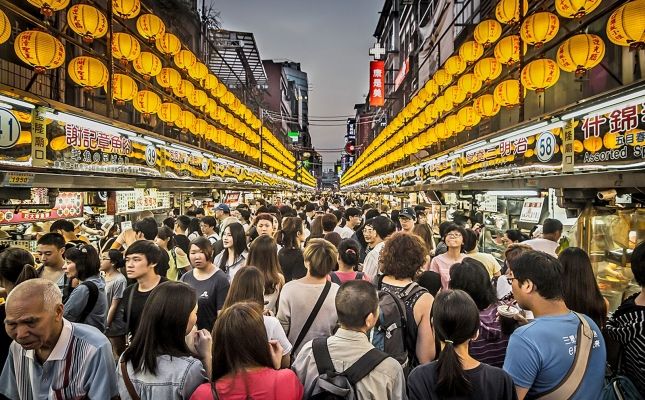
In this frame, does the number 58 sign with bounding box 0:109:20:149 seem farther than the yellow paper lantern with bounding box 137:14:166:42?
No

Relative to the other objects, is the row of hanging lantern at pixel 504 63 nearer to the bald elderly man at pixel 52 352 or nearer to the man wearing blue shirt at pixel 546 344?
the man wearing blue shirt at pixel 546 344

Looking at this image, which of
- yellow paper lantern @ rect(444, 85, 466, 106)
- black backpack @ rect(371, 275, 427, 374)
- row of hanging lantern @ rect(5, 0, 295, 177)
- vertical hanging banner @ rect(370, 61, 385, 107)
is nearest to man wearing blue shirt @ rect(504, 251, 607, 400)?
black backpack @ rect(371, 275, 427, 374)

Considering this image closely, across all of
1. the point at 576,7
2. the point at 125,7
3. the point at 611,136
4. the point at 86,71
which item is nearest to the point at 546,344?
the point at 611,136

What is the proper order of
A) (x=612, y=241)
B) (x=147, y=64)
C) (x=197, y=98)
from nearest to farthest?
(x=612, y=241), (x=147, y=64), (x=197, y=98)

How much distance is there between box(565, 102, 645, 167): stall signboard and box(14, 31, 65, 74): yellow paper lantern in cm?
837

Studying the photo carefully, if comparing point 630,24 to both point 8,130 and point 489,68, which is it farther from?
point 8,130

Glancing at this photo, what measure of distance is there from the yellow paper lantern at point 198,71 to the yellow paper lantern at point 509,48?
27.7 ft

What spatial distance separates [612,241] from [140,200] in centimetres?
1298

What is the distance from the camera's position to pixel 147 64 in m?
10.4

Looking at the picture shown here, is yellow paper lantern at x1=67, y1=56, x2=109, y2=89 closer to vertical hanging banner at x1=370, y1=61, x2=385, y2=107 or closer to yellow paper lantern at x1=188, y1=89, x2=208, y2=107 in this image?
yellow paper lantern at x1=188, y1=89, x2=208, y2=107

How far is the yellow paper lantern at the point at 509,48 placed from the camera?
9.41m

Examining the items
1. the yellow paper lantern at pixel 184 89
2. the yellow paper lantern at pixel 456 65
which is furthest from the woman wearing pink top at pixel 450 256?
the yellow paper lantern at pixel 184 89

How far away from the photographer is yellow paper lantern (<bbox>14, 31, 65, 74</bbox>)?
6.76m

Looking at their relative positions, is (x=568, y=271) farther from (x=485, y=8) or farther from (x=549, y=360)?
(x=485, y=8)
